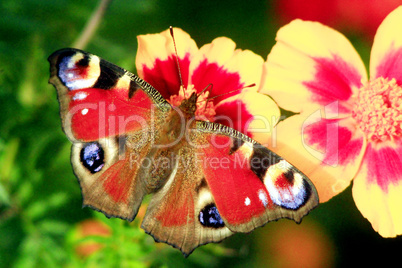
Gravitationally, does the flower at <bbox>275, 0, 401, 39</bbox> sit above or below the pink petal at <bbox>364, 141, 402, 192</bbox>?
above

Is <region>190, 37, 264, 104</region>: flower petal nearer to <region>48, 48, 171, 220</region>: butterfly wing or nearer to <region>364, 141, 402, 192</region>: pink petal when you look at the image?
<region>48, 48, 171, 220</region>: butterfly wing

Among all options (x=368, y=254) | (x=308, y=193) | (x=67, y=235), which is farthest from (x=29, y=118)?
(x=368, y=254)

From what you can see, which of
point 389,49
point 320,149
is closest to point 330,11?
point 389,49

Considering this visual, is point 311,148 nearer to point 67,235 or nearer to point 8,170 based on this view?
point 67,235

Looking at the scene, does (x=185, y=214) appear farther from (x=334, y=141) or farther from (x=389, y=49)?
(x=389, y=49)

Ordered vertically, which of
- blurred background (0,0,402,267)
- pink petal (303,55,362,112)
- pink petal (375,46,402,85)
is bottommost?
blurred background (0,0,402,267)

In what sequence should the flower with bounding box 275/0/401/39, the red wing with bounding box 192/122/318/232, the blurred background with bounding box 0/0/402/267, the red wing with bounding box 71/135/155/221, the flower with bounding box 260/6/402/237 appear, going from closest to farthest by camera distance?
the red wing with bounding box 192/122/318/232, the red wing with bounding box 71/135/155/221, the flower with bounding box 260/6/402/237, the blurred background with bounding box 0/0/402/267, the flower with bounding box 275/0/401/39

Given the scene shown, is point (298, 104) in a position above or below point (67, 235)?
above

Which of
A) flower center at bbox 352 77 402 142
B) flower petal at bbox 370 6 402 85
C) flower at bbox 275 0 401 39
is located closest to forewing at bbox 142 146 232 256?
flower center at bbox 352 77 402 142

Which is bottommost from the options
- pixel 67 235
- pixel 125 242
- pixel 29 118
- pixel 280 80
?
pixel 67 235
